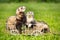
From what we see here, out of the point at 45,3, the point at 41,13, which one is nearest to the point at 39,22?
the point at 41,13

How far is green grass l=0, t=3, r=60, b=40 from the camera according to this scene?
7.37 ft

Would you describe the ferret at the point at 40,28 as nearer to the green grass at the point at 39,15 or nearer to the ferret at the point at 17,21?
the green grass at the point at 39,15

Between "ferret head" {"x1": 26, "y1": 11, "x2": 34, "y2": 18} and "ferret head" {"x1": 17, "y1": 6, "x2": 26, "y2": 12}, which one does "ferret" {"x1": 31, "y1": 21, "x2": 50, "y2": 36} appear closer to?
"ferret head" {"x1": 26, "y1": 11, "x2": 34, "y2": 18}

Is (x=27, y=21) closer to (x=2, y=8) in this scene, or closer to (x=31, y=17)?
(x=31, y=17)

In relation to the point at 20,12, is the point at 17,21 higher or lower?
lower

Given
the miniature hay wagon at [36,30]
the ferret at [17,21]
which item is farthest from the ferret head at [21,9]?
the miniature hay wagon at [36,30]

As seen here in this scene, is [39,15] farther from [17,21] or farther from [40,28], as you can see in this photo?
[17,21]

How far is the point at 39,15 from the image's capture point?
7.75 feet

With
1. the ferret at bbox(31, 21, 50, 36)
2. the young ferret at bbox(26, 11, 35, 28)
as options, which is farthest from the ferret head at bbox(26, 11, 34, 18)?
the ferret at bbox(31, 21, 50, 36)

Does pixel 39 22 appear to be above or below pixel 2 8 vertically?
below

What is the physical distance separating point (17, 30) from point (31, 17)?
0.73 feet

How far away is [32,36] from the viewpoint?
2.26 metres

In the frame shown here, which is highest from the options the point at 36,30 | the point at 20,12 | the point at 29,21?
the point at 20,12

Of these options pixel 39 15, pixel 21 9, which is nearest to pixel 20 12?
pixel 21 9
